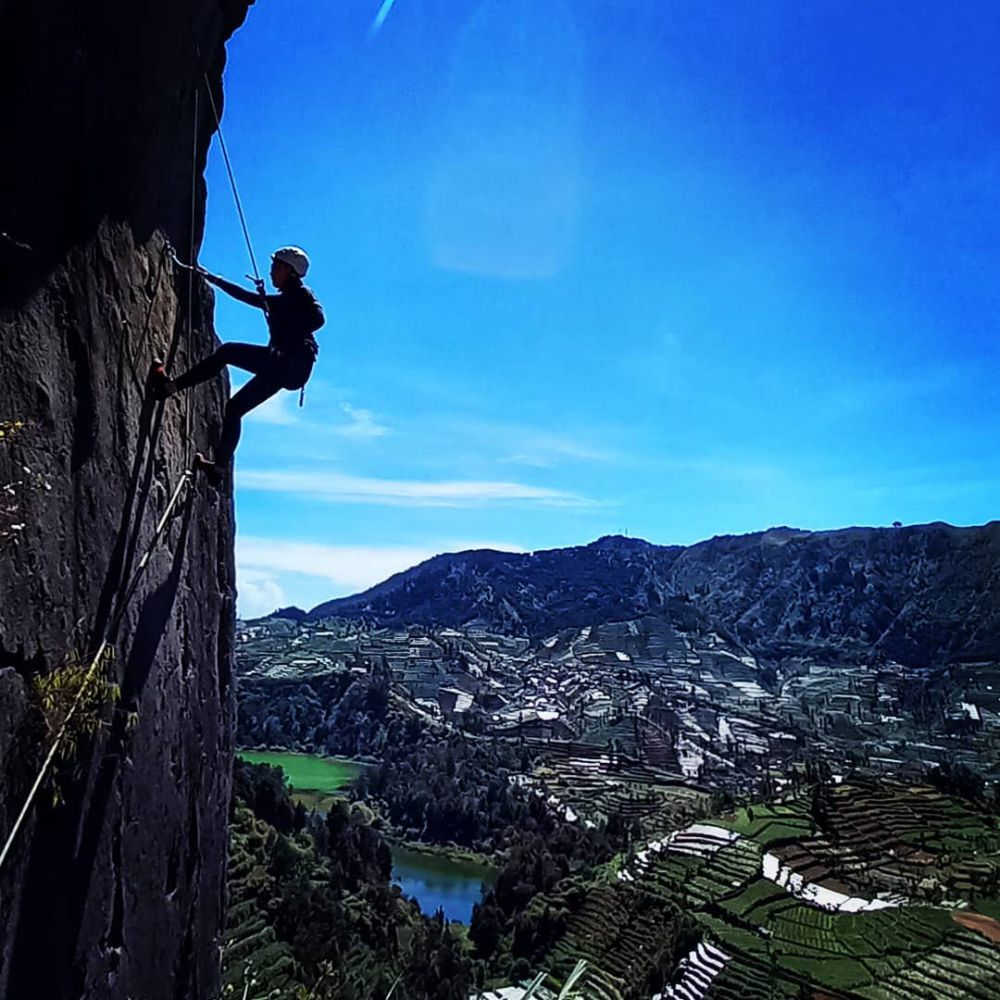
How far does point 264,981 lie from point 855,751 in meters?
107

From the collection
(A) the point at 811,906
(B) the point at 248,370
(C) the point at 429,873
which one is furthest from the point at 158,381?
(C) the point at 429,873

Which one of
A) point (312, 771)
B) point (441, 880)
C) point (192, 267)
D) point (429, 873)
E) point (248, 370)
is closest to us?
point (192, 267)

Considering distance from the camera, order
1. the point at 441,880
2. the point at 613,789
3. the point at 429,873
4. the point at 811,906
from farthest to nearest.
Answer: the point at 613,789
the point at 429,873
the point at 441,880
the point at 811,906

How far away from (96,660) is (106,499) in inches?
40.0

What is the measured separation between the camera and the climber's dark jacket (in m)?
5.39

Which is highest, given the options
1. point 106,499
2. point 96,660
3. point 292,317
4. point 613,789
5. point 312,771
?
point 292,317

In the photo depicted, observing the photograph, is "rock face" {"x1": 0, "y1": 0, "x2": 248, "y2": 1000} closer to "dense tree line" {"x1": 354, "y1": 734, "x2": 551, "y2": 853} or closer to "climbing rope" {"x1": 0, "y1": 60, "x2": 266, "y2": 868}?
"climbing rope" {"x1": 0, "y1": 60, "x2": 266, "y2": 868}

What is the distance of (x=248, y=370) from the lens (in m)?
5.34

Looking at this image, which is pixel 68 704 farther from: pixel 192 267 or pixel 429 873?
pixel 429 873

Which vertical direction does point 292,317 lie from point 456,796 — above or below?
above

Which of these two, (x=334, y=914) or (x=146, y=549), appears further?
(x=334, y=914)

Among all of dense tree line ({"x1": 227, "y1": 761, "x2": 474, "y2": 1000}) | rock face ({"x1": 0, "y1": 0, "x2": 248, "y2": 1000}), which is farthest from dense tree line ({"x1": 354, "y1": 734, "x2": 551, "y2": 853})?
rock face ({"x1": 0, "y1": 0, "x2": 248, "y2": 1000})

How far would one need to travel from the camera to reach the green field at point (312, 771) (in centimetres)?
8808

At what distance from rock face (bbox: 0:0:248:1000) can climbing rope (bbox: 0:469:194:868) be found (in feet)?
0.12
